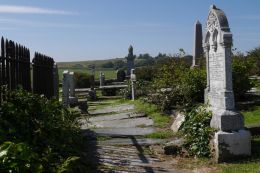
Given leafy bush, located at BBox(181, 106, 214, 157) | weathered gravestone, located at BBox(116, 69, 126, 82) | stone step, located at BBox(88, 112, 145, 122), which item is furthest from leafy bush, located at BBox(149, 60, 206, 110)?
weathered gravestone, located at BBox(116, 69, 126, 82)

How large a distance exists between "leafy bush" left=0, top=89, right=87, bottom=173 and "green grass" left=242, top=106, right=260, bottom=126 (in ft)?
14.1

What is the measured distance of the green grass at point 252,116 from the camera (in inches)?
432

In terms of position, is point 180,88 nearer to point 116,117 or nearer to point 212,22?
→ point 116,117

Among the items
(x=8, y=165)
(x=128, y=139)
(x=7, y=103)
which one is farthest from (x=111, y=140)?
(x=8, y=165)

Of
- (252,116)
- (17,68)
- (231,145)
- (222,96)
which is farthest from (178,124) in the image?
(17,68)

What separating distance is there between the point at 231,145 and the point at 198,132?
983mm

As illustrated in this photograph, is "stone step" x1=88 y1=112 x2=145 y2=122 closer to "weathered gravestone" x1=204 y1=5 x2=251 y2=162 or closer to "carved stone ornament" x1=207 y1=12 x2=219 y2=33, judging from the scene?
"weathered gravestone" x1=204 y1=5 x2=251 y2=162

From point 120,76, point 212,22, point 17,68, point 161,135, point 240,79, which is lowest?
point 161,135

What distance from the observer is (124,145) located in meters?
9.73

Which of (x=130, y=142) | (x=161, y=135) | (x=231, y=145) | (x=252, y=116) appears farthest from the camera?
(x=252, y=116)

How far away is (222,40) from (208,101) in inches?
66.4

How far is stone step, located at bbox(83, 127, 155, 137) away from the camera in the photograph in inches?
435

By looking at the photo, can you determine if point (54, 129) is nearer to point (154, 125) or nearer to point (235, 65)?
point (154, 125)

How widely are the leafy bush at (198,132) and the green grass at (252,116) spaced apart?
5.41ft
